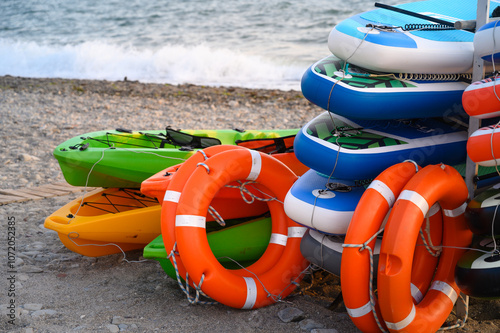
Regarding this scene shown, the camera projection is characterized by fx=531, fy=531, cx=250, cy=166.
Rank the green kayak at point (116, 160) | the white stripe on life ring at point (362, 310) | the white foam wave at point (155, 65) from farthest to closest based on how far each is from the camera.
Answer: the white foam wave at point (155, 65)
the green kayak at point (116, 160)
the white stripe on life ring at point (362, 310)

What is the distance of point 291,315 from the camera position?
8.86ft

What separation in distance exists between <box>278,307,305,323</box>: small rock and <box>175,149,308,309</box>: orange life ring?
4.5 inches

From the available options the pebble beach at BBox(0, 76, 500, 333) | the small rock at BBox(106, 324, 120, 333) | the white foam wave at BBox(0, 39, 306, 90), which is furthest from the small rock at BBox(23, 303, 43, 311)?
the white foam wave at BBox(0, 39, 306, 90)

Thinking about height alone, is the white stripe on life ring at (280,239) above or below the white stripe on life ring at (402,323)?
above

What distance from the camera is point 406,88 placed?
2613 millimetres

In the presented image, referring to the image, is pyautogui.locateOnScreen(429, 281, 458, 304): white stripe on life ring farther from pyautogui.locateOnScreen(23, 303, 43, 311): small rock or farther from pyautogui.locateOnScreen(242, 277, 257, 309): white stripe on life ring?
pyautogui.locateOnScreen(23, 303, 43, 311): small rock

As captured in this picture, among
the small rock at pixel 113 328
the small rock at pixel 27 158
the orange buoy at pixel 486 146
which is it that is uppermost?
the orange buoy at pixel 486 146

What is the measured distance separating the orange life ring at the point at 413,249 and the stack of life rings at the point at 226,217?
706 mm

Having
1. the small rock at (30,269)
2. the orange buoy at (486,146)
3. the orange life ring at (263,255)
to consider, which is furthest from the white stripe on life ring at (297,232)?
the small rock at (30,269)

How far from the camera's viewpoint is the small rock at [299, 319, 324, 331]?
2.58m

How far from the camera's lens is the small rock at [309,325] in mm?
2581

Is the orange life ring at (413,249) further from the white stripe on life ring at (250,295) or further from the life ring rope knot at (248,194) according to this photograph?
the life ring rope knot at (248,194)

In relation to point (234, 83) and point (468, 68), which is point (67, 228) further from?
point (234, 83)

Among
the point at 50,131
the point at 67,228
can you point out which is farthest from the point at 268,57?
the point at 67,228
